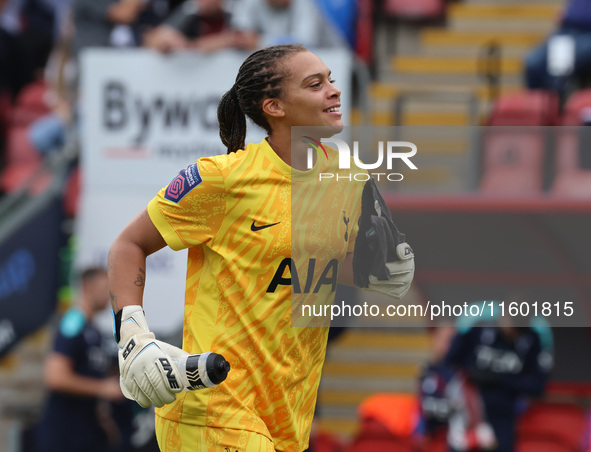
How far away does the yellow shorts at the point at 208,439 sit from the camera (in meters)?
2.92

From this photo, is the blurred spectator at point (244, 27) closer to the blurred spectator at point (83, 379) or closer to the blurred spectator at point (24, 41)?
the blurred spectator at point (83, 379)

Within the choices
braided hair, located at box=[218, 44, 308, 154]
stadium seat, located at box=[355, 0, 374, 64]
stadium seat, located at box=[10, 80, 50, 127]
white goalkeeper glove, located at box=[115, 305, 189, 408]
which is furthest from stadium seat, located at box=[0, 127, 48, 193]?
white goalkeeper glove, located at box=[115, 305, 189, 408]

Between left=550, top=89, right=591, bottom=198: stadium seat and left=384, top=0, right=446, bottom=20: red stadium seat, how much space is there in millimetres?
3249

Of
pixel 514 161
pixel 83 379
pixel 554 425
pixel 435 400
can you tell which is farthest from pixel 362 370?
pixel 83 379

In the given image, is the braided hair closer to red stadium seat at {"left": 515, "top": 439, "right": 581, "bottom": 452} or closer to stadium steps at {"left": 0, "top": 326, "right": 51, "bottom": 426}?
red stadium seat at {"left": 515, "top": 439, "right": 581, "bottom": 452}

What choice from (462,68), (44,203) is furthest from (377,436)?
(462,68)

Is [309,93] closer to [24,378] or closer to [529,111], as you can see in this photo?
[529,111]

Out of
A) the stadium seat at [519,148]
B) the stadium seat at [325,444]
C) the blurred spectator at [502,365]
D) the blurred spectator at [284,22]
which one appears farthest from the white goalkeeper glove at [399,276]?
the blurred spectator at [284,22]

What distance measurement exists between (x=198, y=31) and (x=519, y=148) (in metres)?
2.48

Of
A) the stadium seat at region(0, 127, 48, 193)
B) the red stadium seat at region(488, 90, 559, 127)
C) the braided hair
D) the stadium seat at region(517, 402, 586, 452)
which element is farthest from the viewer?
the stadium seat at region(0, 127, 48, 193)

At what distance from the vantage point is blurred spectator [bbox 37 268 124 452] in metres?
7.00

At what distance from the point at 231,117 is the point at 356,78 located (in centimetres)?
470

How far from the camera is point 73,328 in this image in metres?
7.02

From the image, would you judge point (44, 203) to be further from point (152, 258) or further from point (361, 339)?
point (361, 339)
